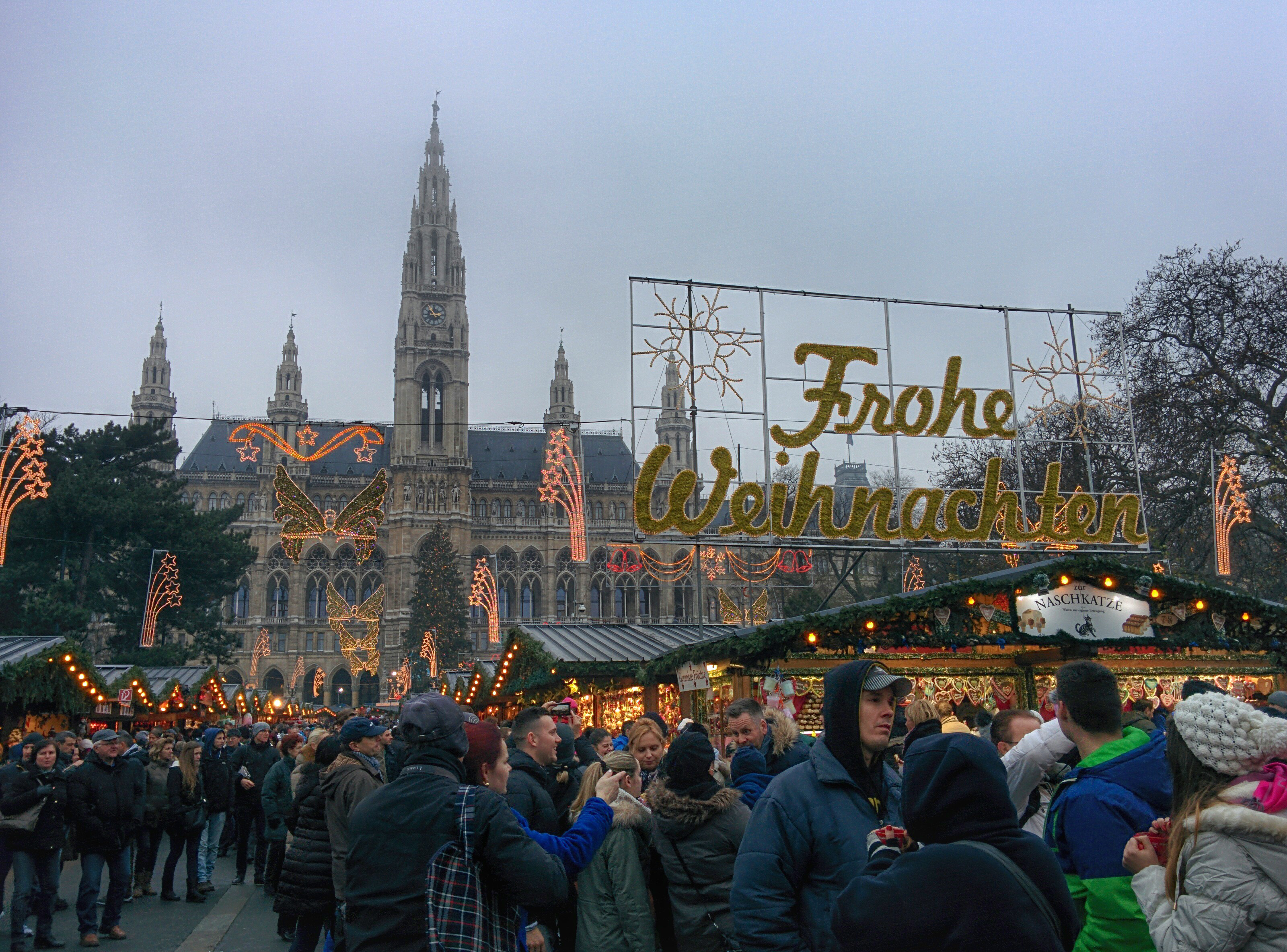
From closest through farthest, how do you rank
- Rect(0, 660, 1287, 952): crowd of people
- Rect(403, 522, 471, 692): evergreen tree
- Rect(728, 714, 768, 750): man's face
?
1. Rect(0, 660, 1287, 952): crowd of people
2. Rect(728, 714, 768, 750): man's face
3. Rect(403, 522, 471, 692): evergreen tree

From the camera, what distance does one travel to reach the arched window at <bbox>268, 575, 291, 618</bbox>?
66312mm

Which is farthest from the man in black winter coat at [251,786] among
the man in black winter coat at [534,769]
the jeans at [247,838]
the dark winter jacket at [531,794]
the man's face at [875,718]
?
the man's face at [875,718]

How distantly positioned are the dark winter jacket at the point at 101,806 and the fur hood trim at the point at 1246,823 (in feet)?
23.4

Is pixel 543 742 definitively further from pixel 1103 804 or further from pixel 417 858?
pixel 1103 804

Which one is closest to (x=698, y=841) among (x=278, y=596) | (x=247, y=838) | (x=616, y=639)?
(x=247, y=838)

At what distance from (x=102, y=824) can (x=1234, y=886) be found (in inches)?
282

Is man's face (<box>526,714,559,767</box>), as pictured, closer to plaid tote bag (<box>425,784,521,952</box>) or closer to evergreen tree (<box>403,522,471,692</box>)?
plaid tote bag (<box>425,784,521,952</box>)

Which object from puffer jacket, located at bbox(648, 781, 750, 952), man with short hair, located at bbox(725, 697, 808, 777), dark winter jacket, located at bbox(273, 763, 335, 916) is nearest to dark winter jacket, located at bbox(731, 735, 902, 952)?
puffer jacket, located at bbox(648, 781, 750, 952)

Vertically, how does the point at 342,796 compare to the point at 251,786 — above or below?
above

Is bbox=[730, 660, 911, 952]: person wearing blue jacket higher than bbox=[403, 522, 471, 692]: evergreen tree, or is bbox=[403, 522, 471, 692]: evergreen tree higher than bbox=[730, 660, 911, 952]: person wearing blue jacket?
bbox=[403, 522, 471, 692]: evergreen tree

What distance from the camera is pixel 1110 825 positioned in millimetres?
2625

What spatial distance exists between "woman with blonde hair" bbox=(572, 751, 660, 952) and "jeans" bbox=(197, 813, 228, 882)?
6.68 m

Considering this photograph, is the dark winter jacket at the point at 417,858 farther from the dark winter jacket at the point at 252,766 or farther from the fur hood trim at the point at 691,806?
the dark winter jacket at the point at 252,766

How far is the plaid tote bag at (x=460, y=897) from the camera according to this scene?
2.56 meters
